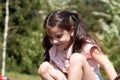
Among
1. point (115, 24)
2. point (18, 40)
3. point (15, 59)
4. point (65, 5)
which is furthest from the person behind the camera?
point (65, 5)

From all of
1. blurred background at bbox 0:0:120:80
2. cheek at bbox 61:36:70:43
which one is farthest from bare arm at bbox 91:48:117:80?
blurred background at bbox 0:0:120:80

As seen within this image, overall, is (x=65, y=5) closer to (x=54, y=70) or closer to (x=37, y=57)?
(x=37, y=57)

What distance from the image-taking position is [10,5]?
10680mm

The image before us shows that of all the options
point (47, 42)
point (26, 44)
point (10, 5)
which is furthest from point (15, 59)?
point (47, 42)

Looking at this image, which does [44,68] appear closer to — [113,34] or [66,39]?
[66,39]

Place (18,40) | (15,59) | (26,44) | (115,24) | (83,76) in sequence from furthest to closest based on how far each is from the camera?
1. (15,59)
2. (26,44)
3. (18,40)
4. (115,24)
5. (83,76)

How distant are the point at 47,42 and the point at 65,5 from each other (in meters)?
9.94

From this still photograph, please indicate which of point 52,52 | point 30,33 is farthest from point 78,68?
point 30,33

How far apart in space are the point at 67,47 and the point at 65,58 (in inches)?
3.8

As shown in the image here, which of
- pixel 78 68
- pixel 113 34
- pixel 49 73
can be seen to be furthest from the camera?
pixel 113 34

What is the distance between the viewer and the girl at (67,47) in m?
3.72

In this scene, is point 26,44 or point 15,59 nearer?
point 26,44

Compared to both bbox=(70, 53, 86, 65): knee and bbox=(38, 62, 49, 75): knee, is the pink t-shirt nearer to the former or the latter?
bbox=(38, 62, 49, 75): knee

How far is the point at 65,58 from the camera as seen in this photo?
3.91m
